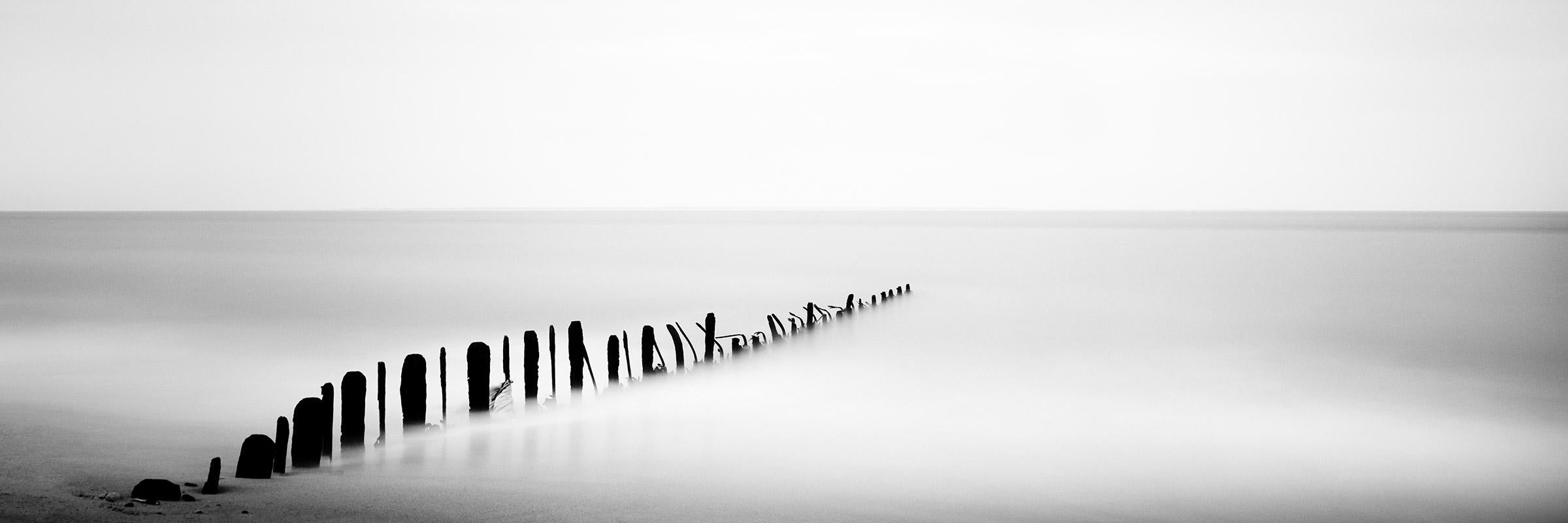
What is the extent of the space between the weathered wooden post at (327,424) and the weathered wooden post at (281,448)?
0.87 ft

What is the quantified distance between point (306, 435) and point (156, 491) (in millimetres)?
1314

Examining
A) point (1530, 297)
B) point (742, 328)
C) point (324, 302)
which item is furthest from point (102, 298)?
point (1530, 297)

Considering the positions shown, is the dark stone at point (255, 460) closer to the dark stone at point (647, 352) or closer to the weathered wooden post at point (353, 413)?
the weathered wooden post at point (353, 413)

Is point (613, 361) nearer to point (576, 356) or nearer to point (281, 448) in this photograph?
point (576, 356)

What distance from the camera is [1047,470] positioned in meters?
8.48

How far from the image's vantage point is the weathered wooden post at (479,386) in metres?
8.73

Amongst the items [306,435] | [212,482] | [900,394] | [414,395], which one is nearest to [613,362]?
[414,395]

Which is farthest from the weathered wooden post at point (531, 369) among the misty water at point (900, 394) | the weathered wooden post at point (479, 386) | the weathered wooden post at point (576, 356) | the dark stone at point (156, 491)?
the dark stone at point (156, 491)

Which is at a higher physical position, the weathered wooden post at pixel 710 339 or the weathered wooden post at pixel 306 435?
the weathered wooden post at pixel 710 339

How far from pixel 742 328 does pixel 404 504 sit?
14.5 m

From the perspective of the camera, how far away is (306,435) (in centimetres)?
720

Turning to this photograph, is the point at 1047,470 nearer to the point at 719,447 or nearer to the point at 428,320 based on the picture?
the point at 719,447

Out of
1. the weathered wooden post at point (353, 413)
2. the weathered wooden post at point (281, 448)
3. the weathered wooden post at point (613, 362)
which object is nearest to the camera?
the weathered wooden post at point (281, 448)

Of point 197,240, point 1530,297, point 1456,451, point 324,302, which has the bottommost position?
point 1456,451
